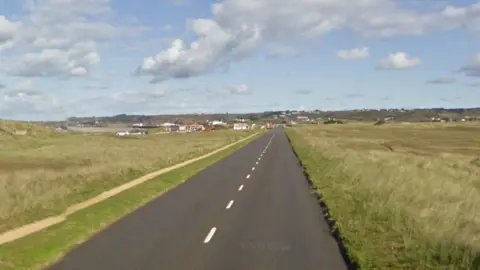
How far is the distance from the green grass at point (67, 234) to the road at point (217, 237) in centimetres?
38

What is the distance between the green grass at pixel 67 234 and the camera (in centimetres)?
1146

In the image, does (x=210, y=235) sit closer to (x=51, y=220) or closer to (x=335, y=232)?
(x=335, y=232)

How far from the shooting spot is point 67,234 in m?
14.3

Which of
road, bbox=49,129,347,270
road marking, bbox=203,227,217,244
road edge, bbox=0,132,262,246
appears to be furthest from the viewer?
road edge, bbox=0,132,262,246

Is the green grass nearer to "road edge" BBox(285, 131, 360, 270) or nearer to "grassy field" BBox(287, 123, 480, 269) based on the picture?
"road edge" BBox(285, 131, 360, 270)

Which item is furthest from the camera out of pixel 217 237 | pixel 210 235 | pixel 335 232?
pixel 335 232

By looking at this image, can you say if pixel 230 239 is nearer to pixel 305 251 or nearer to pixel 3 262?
pixel 305 251

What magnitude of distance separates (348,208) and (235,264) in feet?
26.8

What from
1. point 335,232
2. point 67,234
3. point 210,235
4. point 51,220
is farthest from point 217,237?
point 51,220

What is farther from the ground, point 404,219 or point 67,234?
point 67,234

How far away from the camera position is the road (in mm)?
11281

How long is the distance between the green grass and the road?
1.24 feet

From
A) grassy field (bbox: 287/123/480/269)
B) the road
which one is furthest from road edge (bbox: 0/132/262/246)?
grassy field (bbox: 287/123/480/269)

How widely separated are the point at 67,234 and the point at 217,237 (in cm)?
365
